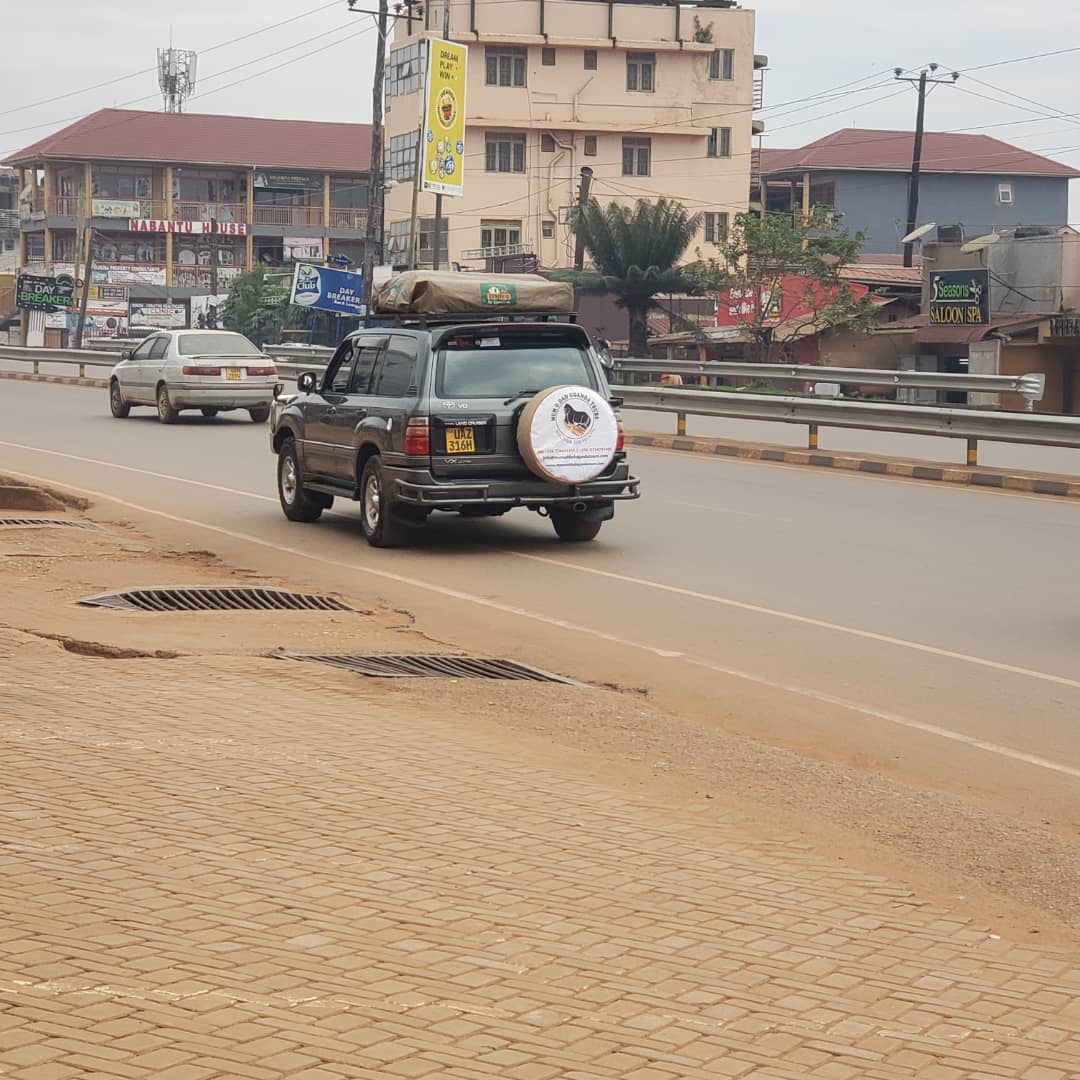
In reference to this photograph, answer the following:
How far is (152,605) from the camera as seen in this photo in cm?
1120

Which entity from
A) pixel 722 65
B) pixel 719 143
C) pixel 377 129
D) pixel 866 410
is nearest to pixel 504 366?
pixel 866 410

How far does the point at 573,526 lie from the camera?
48.1ft

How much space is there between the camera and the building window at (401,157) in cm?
7919

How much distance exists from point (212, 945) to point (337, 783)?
1977mm

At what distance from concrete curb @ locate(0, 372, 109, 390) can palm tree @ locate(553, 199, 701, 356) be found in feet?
76.0

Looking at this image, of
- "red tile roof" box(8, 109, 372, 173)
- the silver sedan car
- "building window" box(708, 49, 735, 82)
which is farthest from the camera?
"red tile roof" box(8, 109, 372, 173)

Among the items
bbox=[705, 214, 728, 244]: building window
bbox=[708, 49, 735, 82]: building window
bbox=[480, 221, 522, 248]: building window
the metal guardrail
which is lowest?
A: the metal guardrail

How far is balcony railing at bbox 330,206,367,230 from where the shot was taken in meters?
92.1

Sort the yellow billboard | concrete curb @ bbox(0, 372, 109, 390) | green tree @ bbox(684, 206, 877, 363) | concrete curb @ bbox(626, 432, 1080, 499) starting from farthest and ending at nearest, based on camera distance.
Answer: green tree @ bbox(684, 206, 877, 363) < the yellow billboard < concrete curb @ bbox(0, 372, 109, 390) < concrete curb @ bbox(626, 432, 1080, 499)

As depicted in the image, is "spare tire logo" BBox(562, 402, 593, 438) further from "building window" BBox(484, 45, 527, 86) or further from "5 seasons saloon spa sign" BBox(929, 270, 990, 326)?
"building window" BBox(484, 45, 527, 86)

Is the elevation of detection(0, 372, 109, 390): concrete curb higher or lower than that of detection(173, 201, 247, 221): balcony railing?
lower

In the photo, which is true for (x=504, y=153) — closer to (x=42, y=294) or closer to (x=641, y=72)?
(x=641, y=72)

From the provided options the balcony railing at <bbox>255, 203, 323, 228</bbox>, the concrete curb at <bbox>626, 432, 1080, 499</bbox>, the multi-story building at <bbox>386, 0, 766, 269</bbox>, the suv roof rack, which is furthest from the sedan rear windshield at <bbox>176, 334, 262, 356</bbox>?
the balcony railing at <bbox>255, 203, 323, 228</bbox>

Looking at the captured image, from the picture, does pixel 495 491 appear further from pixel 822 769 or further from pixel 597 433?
pixel 822 769
